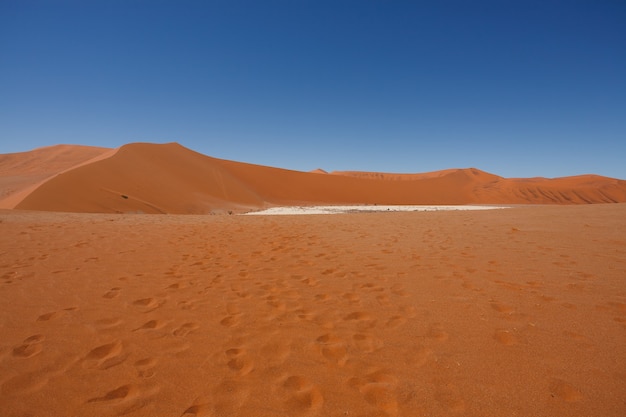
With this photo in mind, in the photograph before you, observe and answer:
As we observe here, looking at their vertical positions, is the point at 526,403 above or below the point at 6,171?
below

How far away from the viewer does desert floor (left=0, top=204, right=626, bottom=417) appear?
197 cm

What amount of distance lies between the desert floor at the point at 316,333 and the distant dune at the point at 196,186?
12.9 meters

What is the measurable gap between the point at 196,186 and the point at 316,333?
24984mm

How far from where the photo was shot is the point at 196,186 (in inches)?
1003

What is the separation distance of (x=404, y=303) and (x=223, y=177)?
93.1 feet

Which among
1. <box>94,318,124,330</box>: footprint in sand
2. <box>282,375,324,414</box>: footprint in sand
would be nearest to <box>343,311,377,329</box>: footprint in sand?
<box>282,375,324,414</box>: footprint in sand

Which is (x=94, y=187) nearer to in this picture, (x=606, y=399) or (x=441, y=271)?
(x=441, y=271)

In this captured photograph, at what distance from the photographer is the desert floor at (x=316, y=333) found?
197 cm

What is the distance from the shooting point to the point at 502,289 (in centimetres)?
376

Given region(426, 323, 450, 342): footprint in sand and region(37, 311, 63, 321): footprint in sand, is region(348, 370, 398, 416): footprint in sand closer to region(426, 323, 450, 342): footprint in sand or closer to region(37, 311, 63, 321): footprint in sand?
region(426, 323, 450, 342): footprint in sand

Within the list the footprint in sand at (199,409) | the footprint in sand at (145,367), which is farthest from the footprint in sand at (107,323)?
the footprint in sand at (199,409)

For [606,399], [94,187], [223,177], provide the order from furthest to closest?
[223,177] < [94,187] < [606,399]

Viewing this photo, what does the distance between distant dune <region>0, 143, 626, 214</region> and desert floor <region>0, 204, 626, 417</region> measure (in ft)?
42.3

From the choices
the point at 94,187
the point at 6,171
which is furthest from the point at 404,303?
the point at 6,171
